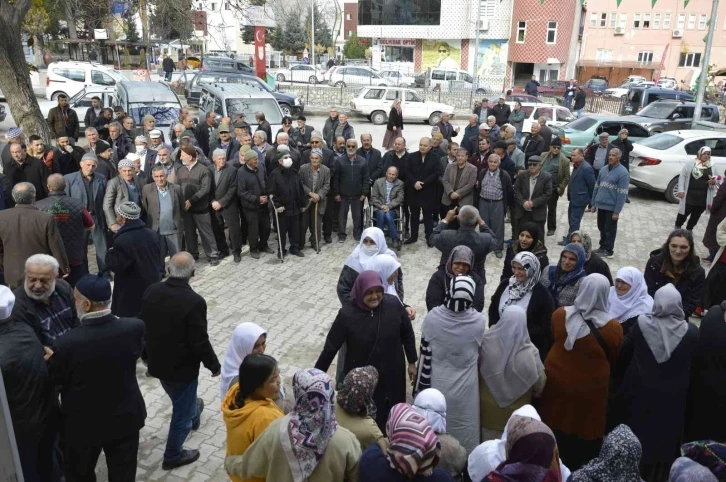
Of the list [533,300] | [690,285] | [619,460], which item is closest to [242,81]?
[690,285]

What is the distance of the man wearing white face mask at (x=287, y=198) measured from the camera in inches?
360

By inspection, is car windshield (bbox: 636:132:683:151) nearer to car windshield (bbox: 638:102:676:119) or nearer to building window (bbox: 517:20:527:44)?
car windshield (bbox: 638:102:676:119)

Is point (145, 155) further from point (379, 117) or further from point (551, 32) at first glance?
point (551, 32)

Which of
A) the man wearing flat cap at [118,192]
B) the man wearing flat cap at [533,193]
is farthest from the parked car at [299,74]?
the man wearing flat cap at [118,192]

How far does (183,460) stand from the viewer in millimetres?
Answer: 4750

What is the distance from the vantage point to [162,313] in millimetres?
4348

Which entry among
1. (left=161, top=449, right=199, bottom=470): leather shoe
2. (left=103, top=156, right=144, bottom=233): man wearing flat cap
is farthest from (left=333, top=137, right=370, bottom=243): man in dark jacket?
(left=161, top=449, right=199, bottom=470): leather shoe

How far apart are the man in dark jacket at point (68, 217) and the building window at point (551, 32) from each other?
144 ft

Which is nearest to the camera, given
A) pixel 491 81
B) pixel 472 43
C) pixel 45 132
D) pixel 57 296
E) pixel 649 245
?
pixel 57 296

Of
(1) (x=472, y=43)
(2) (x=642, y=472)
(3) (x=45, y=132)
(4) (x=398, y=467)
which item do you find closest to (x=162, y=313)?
(4) (x=398, y=467)

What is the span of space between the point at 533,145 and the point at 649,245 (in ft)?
10.0

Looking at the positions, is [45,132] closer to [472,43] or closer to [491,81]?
[491,81]

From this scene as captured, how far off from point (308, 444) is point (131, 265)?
3.59 m

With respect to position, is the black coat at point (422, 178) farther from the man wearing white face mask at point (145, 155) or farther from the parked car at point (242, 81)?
the parked car at point (242, 81)
